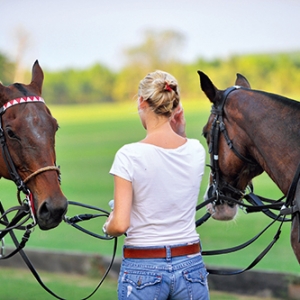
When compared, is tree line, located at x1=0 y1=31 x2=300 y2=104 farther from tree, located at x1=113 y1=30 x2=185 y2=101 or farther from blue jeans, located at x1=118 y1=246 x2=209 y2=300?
blue jeans, located at x1=118 y1=246 x2=209 y2=300

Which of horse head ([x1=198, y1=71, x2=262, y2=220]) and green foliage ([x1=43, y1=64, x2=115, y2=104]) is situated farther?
green foliage ([x1=43, y1=64, x2=115, y2=104])

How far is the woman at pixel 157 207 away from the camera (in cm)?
288

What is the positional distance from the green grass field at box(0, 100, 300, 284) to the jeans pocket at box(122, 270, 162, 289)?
0.79 m

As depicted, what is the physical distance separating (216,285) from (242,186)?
2526mm

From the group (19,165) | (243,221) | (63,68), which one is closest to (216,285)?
(19,165)

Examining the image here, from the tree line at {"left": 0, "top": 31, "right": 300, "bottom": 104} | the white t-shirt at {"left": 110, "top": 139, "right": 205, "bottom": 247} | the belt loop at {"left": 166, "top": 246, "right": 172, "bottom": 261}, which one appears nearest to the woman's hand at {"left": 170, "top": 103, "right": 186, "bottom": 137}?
the white t-shirt at {"left": 110, "top": 139, "right": 205, "bottom": 247}

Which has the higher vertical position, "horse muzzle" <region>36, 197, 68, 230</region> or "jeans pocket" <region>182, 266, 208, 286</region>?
"horse muzzle" <region>36, 197, 68, 230</region>

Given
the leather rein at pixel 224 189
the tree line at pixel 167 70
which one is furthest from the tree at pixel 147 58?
the leather rein at pixel 224 189

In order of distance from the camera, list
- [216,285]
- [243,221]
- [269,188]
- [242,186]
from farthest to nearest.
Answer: [269,188], [243,221], [216,285], [242,186]

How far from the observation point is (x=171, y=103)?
2.95 meters

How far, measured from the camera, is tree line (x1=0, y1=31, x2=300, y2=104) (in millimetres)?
41562

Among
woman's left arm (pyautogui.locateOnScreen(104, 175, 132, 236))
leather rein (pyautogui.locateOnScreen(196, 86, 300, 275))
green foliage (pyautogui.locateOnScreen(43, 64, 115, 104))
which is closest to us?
woman's left arm (pyautogui.locateOnScreen(104, 175, 132, 236))

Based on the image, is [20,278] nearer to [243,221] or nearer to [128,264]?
[128,264]

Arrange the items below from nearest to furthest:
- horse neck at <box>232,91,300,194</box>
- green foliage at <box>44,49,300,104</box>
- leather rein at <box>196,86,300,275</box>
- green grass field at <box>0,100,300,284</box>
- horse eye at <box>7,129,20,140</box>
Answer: horse eye at <box>7,129,20,140</box>, horse neck at <box>232,91,300,194</box>, leather rein at <box>196,86,300,275</box>, green grass field at <box>0,100,300,284</box>, green foliage at <box>44,49,300,104</box>
